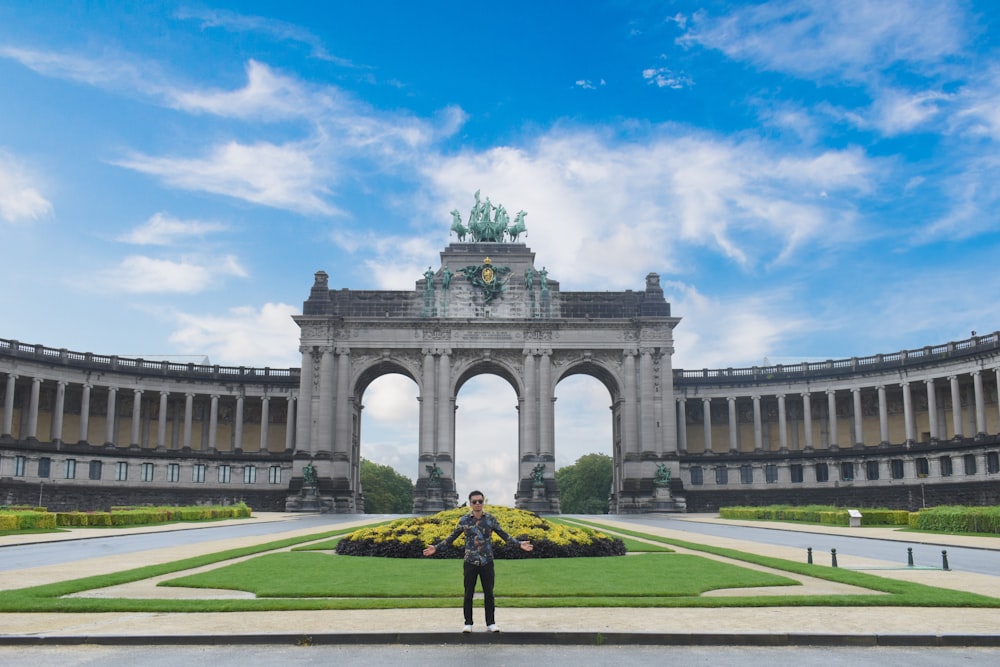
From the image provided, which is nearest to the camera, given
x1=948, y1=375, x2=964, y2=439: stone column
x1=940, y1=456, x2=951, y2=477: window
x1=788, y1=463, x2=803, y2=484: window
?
x1=948, y1=375, x2=964, y2=439: stone column

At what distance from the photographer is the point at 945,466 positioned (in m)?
90.2

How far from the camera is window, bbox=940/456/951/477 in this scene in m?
89.9

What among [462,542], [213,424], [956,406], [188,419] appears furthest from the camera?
[213,424]

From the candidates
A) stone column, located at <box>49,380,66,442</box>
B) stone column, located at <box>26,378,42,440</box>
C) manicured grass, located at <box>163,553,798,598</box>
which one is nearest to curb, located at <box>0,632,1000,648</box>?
manicured grass, located at <box>163,553,798,598</box>

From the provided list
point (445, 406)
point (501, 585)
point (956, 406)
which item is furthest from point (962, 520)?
point (445, 406)

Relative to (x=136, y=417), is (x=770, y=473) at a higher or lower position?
lower

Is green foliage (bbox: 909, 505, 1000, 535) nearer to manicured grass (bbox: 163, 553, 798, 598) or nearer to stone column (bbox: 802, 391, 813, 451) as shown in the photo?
manicured grass (bbox: 163, 553, 798, 598)

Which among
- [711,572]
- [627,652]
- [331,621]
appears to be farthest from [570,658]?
[711,572]

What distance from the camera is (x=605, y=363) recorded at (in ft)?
320

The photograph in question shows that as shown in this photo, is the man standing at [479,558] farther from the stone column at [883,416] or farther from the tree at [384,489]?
the tree at [384,489]

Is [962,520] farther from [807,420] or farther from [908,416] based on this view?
[807,420]

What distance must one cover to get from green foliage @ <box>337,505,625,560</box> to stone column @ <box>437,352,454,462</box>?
60.9m

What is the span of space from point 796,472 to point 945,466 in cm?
1680

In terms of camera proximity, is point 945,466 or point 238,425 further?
point 238,425
